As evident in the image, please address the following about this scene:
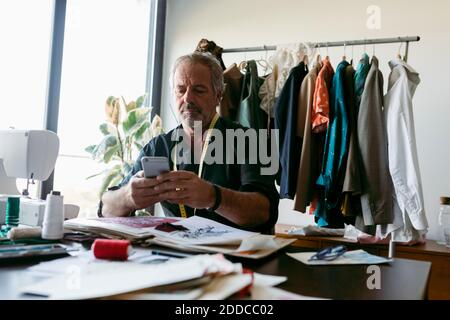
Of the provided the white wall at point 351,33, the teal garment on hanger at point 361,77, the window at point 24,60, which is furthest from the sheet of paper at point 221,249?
the white wall at point 351,33

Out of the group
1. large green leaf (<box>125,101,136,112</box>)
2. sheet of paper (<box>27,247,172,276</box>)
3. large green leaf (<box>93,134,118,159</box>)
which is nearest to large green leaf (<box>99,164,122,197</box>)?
large green leaf (<box>93,134,118,159</box>)

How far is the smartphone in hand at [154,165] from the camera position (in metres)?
1.04

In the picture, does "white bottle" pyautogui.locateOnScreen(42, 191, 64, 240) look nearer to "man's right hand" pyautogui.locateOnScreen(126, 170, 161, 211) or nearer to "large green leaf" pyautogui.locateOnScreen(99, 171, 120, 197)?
"man's right hand" pyautogui.locateOnScreen(126, 170, 161, 211)

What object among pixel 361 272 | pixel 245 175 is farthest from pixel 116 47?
pixel 361 272

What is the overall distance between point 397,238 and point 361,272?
4.18 ft

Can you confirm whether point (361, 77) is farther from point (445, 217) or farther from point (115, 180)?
point (115, 180)

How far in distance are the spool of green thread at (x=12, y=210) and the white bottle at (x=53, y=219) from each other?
25 cm

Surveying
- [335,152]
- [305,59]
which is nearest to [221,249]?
[335,152]

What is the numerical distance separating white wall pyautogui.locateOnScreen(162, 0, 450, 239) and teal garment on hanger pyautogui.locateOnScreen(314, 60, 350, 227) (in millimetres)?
671

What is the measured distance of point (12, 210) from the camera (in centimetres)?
107

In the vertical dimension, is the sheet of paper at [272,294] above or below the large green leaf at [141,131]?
below

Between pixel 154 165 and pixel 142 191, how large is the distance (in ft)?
0.31

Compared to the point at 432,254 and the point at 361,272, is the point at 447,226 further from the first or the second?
the point at 361,272

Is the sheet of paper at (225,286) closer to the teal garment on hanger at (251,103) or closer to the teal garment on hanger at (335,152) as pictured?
the teal garment on hanger at (335,152)
